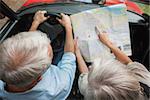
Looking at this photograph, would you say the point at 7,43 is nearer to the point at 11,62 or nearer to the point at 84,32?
the point at 11,62

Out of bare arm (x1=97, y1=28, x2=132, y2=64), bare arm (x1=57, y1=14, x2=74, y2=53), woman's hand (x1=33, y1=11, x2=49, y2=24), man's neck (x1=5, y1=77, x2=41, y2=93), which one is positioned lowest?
man's neck (x1=5, y1=77, x2=41, y2=93)

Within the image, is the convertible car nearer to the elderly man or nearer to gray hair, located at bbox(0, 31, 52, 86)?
the elderly man

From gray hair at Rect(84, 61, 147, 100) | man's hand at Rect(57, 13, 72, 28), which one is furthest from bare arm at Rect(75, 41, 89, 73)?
gray hair at Rect(84, 61, 147, 100)

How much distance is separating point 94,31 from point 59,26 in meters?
0.22

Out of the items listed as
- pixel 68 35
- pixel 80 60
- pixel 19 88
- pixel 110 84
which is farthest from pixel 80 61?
pixel 110 84

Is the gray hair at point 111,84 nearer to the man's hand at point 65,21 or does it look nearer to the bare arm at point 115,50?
the bare arm at point 115,50

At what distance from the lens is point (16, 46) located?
1590 millimetres

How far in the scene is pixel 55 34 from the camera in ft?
6.82

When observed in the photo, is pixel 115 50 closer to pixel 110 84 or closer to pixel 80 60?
pixel 80 60

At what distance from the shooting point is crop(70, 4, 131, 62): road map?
1.90 m

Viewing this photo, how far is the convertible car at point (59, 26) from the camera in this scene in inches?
81.0

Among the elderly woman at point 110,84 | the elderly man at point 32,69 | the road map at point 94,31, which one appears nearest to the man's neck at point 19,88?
the elderly man at point 32,69

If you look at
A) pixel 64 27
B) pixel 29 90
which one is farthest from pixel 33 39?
Result: pixel 64 27

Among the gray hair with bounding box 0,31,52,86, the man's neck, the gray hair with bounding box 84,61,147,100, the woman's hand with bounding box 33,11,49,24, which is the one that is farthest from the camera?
the woman's hand with bounding box 33,11,49,24
